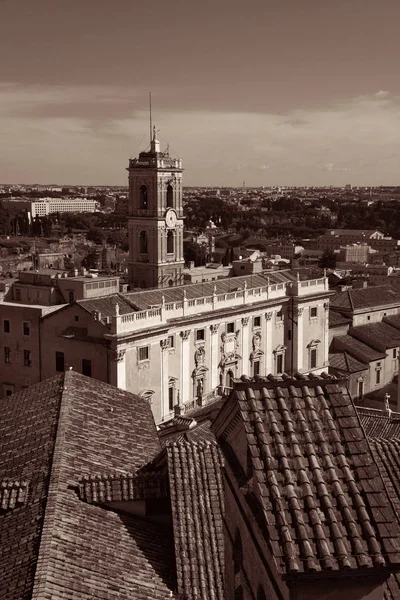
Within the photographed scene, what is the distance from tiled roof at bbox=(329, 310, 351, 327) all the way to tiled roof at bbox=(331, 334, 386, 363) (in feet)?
2.66

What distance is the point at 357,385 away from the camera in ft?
150

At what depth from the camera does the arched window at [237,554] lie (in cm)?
915

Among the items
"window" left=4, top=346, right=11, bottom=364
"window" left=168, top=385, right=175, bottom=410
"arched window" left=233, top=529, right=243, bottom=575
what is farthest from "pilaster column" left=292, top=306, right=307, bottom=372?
"arched window" left=233, top=529, right=243, bottom=575

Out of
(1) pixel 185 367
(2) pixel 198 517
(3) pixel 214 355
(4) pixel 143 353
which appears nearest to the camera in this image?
(2) pixel 198 517

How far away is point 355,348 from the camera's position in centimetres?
4875

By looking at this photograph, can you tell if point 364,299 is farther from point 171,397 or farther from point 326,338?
point 171,397

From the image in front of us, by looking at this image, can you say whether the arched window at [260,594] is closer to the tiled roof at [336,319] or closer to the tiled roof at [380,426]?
the tiled roof at [380,426]

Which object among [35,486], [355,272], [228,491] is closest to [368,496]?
[228,491]

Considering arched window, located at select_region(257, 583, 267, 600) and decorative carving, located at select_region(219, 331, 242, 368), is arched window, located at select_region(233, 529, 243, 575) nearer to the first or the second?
arched window, located at select_region(257, 583, 267, 600)

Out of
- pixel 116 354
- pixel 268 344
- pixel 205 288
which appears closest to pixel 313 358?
pixel 268 344

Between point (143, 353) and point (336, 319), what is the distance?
19.2 meters

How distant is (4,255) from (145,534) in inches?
4763

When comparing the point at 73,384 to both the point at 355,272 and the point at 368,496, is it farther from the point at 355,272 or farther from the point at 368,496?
the point at 355,272

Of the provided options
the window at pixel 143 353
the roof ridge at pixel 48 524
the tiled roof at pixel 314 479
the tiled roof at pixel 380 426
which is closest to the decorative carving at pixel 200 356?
the window at pixel 143 353
